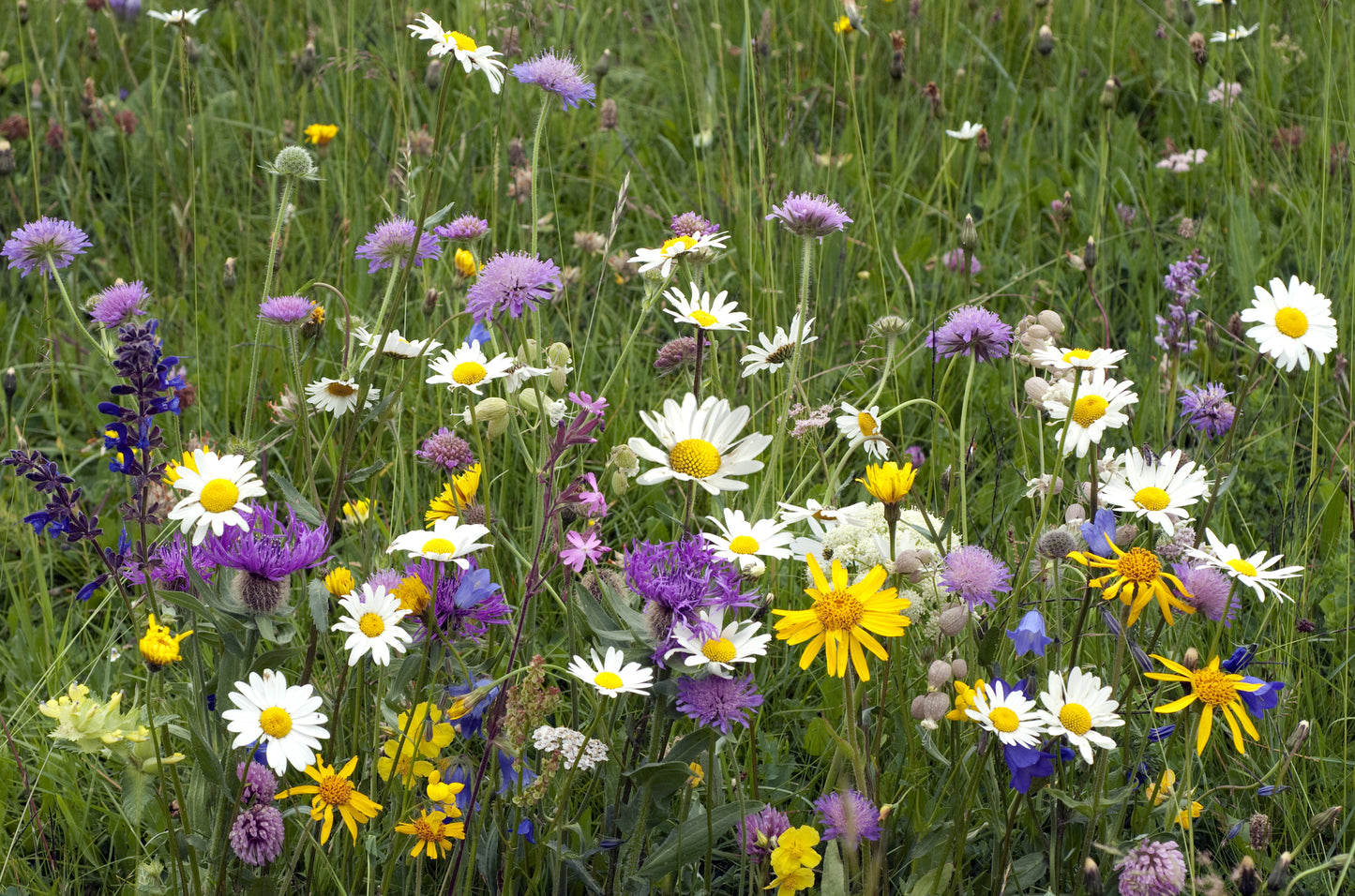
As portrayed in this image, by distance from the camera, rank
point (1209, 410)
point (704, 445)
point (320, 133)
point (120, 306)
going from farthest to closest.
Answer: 1. point (320, 133)
2. point (1209, 410)
3. point (120, 306)
4. point (704, 445)

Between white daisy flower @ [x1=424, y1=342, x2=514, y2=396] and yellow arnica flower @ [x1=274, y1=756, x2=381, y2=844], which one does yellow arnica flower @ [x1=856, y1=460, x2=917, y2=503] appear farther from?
yellow arnica flower @ [x1=274, y1=756, x2=381, y2=844]

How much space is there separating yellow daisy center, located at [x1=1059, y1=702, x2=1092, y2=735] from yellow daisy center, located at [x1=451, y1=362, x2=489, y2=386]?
82 cm

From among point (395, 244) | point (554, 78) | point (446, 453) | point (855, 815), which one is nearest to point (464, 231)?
point (395, 244)

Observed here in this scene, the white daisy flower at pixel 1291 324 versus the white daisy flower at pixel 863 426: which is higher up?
the white daisy flower at pixel 1291 324

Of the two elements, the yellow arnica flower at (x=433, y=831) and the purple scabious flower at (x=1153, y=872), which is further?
the yellow arnica flower at (x=433, y=831)

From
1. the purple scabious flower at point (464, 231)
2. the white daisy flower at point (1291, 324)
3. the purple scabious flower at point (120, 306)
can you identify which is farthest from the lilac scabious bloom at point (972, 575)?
the purple scabious flower at point (120, 306)

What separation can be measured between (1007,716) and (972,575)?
0.18m

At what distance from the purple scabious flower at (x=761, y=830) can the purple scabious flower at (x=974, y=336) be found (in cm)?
71

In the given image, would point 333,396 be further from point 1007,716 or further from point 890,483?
point 1007,716

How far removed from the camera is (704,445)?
1317mm

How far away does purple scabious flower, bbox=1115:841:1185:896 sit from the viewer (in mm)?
1198

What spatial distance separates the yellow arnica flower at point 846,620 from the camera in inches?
47.6

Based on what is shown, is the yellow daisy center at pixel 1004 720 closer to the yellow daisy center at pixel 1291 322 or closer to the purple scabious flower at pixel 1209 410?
the yellow daisy center at pixel 1291 322

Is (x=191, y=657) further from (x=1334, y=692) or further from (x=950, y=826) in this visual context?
(x=1334, y=692)
